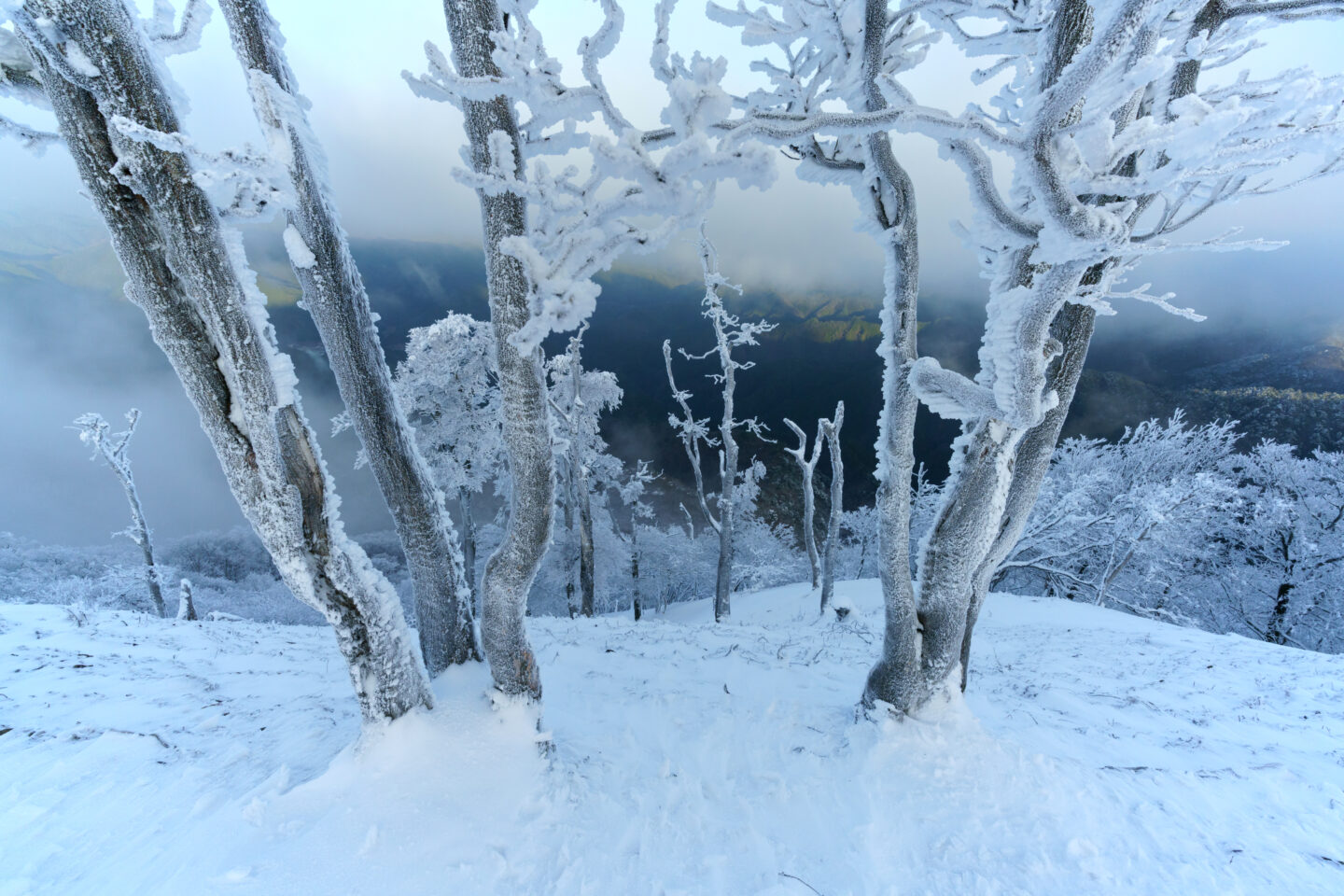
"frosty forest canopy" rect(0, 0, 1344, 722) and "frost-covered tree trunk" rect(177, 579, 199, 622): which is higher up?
"frosty forest canopy" rect(0, 0, 1344, 722)

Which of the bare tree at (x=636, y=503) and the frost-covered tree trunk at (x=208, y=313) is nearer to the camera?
the frost-covered tree trunk at (x=208, y=313)

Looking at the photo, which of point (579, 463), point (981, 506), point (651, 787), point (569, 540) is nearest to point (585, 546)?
point (579, 463)

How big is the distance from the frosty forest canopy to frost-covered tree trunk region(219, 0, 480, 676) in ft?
0.05

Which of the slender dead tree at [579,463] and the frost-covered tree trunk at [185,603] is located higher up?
the slender dead tree at [579,463]

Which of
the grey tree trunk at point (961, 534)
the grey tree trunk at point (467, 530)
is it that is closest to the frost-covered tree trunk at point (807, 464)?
the grey tree trunk at point (961, 534)

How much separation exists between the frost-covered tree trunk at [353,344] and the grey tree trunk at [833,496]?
7.65 metres

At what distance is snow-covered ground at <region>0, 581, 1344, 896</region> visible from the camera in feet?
6.73

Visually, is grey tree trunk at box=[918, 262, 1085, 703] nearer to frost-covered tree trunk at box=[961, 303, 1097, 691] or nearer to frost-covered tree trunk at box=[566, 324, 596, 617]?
frost-covered tree trunk at box=[961, 303, 1097, 691]

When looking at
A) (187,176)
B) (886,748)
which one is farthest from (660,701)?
(187,176)

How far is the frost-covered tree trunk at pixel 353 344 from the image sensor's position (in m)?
2.35

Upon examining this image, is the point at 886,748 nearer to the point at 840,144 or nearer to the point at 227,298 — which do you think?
the point at 840,144

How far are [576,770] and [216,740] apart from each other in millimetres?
2264

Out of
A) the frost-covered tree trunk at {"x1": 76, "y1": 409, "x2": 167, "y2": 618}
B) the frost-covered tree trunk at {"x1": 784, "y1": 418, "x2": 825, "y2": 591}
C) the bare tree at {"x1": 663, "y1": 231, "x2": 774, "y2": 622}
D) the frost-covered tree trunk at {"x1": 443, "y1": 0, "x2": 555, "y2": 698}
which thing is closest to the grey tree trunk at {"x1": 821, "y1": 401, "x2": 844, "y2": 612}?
the frost-covered tree trunk at {"x1": 784, "y1": 418, "x2": 825, "y2": 591}

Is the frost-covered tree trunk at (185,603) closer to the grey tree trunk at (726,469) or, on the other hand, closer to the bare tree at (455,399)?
the bare tree at (455,399)
